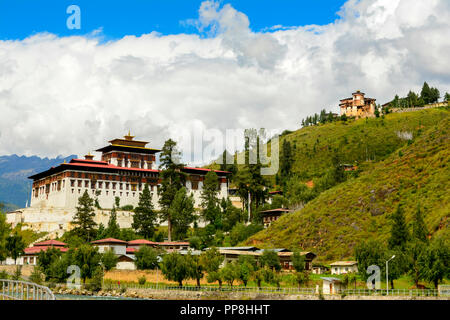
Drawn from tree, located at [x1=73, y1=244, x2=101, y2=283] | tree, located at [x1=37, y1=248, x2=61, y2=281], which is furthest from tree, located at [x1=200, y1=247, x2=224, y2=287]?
tree, located at [x1=37, y1=248, x2=61, y2=281]

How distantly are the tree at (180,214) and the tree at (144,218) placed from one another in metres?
3.96

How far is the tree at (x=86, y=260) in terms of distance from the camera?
78625 mm

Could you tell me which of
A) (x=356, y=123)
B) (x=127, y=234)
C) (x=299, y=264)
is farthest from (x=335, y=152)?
(x=299, y=264)

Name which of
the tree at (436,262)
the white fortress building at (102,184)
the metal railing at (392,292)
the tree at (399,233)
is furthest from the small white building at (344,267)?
the white fortress building at (102,184)

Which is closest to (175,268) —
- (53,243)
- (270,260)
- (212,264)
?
(212,264)

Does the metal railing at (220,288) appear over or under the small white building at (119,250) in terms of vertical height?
under

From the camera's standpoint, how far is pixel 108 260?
79688mm

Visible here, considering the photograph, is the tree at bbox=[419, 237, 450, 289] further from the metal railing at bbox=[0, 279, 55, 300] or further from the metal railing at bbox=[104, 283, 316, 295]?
the metal railing at bbox=[0, 279, 55, 300]

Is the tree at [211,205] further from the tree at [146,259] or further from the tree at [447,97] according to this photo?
the tree at [447,97]

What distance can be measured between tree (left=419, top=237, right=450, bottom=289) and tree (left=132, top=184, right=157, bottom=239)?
2127 inches

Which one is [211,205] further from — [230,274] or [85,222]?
[230,274]

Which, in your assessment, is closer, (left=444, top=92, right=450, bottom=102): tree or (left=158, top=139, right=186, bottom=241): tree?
(left=158, top=139, right=186, bottom=241): tree

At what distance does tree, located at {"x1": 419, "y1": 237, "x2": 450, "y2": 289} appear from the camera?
182 feet

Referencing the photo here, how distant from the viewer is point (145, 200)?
10312 centimetres
